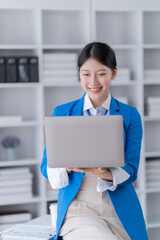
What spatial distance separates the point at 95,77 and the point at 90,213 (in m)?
0.59

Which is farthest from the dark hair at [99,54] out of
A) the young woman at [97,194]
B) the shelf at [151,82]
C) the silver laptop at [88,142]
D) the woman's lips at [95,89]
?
the shelf at [151,82]

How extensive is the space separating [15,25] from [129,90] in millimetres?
1251

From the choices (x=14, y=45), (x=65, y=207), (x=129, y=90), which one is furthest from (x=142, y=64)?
(x=65, y=207)

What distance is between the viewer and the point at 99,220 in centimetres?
172

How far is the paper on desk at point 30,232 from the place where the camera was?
1.89 meters

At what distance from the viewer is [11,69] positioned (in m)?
3.51

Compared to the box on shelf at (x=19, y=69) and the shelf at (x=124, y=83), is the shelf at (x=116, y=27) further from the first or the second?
the box on shelf at (x=19, y=69)

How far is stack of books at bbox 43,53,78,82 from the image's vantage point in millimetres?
3595

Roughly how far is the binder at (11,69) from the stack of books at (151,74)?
122cm

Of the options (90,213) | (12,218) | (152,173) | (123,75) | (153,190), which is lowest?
(12,218)

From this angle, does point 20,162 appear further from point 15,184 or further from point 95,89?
point 95,89

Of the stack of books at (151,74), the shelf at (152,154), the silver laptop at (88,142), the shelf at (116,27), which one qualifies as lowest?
the shelf at (152,154)

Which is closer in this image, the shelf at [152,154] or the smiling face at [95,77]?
the smiling face at [95,77]

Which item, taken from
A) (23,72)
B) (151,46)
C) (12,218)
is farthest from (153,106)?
(12,218)
